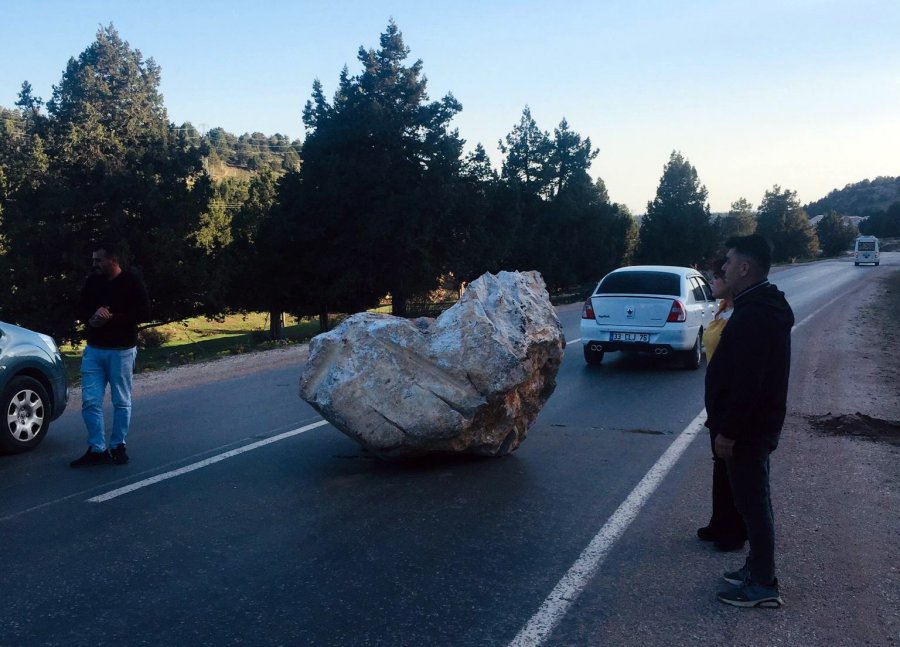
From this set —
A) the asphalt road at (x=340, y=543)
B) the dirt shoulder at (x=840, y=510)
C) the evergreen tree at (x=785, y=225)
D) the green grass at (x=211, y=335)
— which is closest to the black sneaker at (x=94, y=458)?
the asphalt road at (x=340, y=543)

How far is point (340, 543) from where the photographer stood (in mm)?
4848

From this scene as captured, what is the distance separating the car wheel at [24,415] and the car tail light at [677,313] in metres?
8.90

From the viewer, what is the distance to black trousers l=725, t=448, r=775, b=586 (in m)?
4.02

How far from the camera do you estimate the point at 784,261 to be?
9888cm

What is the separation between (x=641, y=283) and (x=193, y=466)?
8.52 metres

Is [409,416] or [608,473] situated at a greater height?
[409,416]

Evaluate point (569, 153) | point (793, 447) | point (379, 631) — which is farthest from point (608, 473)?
point (569, 153)

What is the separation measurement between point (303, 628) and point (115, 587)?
1.19m

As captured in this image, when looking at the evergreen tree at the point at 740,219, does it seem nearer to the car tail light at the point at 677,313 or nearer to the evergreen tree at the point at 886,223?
the evergreen tree at the point at 886,223

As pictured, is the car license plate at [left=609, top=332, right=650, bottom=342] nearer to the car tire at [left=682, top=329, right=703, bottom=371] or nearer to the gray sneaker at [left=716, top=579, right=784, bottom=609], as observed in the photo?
Result: the car tire at [left=682, top=329, right=703, bottom=371]

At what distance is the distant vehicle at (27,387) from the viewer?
7176 mm

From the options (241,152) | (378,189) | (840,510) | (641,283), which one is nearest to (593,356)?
(641,283)

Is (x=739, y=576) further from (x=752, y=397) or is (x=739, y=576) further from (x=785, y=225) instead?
(x=785, y=225)

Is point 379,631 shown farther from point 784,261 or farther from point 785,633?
point 784,261
